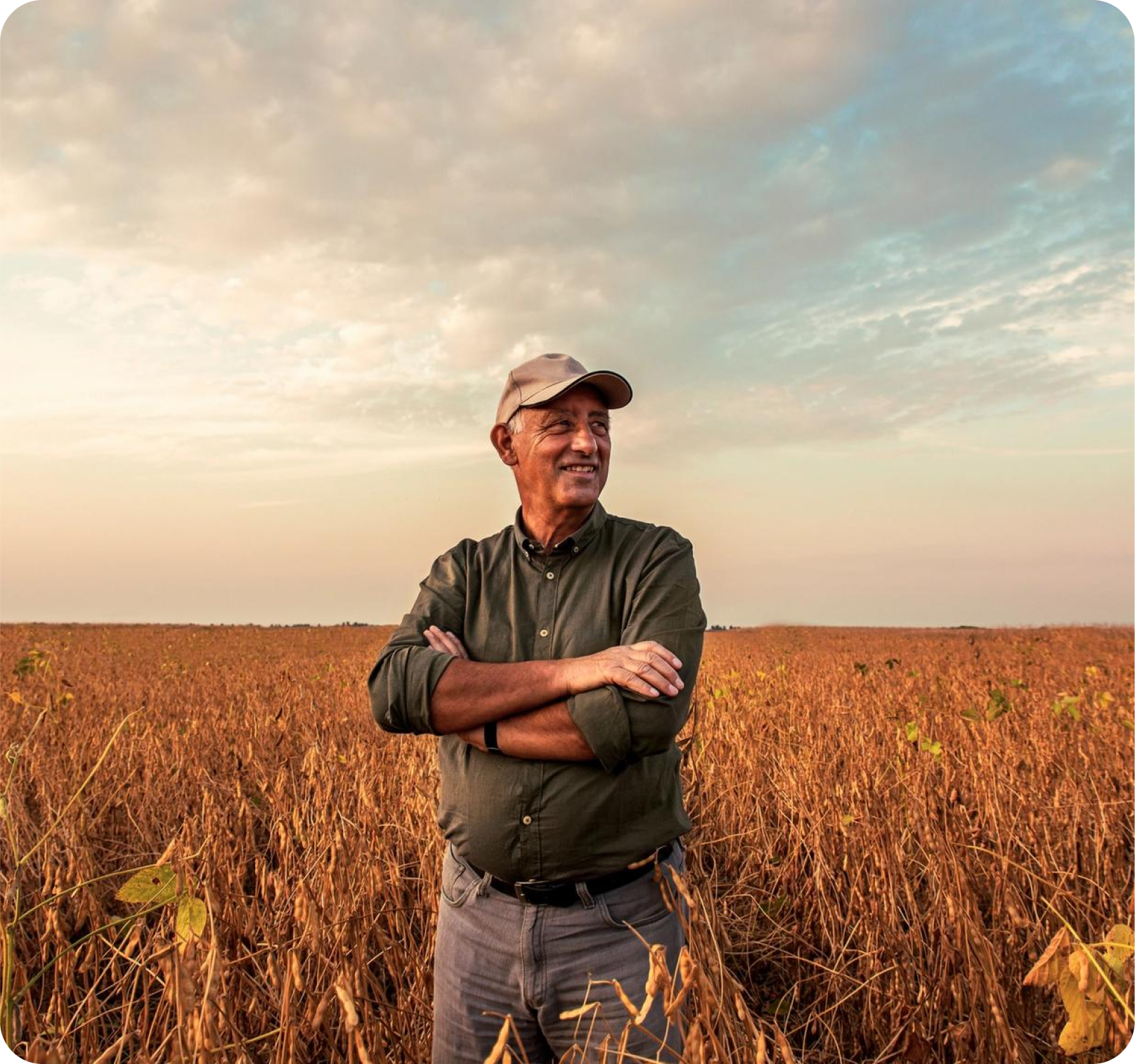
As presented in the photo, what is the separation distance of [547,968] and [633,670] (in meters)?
0.71

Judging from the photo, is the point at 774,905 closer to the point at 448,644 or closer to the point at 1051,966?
the point at 448,644

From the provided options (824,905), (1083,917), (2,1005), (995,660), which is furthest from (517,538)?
(995,660)

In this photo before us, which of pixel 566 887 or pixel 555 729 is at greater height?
pixel 555 729

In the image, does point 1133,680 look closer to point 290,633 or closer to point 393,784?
point 393,784

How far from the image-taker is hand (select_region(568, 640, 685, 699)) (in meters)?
2.09

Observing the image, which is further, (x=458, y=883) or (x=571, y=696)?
(x=458, y=883)

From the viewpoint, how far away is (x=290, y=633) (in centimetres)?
3081

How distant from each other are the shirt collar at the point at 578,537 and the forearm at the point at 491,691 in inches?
13.0

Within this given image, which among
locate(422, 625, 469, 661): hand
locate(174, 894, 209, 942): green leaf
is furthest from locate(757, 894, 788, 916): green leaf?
locate(174, 894, 209, 942): green leaf

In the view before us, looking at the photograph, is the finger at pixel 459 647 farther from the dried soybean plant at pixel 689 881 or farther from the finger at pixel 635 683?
the dried soybean plant at pixel 689 881

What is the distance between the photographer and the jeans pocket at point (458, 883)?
2201 millimetres

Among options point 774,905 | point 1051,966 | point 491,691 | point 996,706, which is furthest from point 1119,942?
point 996,706

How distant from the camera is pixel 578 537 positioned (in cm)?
239

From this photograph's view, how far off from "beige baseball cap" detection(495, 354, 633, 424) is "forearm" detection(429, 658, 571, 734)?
0.70 metres
